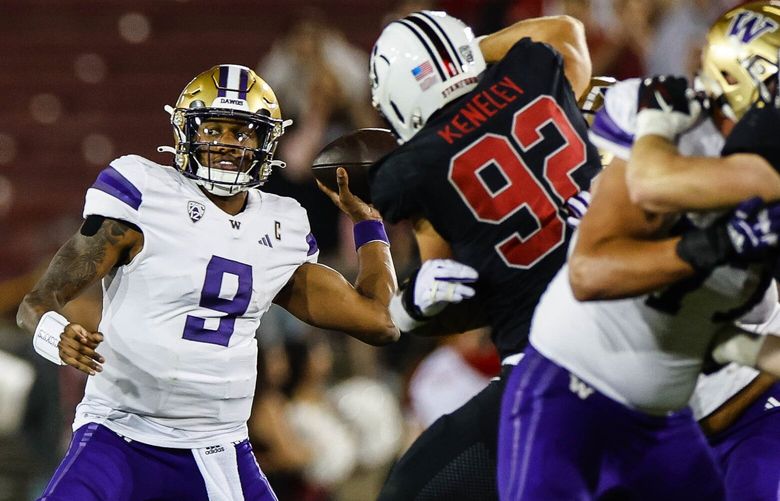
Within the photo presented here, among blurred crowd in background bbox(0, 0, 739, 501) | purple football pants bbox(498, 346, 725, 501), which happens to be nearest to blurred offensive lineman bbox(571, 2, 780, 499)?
purple football pants bbox(498, 346, 725, 501)

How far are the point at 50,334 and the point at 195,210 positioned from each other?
0.58m

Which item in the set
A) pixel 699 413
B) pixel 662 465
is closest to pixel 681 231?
pixel 662 465

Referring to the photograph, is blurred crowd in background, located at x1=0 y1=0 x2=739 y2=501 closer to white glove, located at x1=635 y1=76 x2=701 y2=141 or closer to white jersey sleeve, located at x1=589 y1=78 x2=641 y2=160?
white jersey sleeve, located at x1=589 y1=78 x2=641 y2=160

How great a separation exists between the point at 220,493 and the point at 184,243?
0.68m

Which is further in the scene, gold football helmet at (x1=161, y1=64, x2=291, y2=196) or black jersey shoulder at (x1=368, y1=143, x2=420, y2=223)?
gold football helmet at (x1=161, y1=64, x2=291, y2=196)

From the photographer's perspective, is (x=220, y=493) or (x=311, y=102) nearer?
(x=220, y=493)

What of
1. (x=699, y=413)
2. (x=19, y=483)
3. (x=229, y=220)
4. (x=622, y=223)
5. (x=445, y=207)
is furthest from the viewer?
(x=19, y=483)

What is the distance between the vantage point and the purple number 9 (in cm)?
349

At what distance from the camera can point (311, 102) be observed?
22.6ft

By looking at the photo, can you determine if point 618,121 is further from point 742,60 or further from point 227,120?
point 227,120

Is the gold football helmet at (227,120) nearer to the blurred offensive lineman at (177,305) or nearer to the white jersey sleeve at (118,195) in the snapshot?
the blurred offensive lineman at (177,305)

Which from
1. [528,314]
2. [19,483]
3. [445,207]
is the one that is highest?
[445,207]

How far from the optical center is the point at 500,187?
3.04m

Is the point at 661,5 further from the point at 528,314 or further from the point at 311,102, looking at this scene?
the point at 528,314
